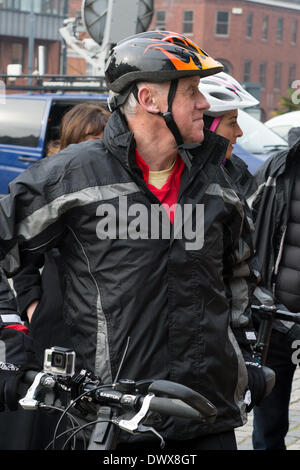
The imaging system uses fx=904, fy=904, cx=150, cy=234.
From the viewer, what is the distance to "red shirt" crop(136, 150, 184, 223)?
3.00 meters

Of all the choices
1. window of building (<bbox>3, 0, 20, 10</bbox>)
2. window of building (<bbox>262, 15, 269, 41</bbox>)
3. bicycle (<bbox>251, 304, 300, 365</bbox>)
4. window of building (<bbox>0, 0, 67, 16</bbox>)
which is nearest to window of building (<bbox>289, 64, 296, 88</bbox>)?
window of building (<bbox>262, 15, 269, 41</bbox>)

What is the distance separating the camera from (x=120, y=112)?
3084 mm

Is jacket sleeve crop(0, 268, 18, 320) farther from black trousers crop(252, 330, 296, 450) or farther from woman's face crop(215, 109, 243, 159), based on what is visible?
black trousers crop(252, 330, 296, 450)

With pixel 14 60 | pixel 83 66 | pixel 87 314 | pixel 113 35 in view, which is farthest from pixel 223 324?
pixel 83 66

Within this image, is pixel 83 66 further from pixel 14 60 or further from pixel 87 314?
pixel 87 314

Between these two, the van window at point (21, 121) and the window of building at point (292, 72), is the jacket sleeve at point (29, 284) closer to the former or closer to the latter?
the van window at point (21, 121)

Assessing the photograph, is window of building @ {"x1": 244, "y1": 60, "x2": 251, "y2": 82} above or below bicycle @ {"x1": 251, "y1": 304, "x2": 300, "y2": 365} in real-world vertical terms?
below

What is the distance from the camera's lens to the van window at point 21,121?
515 inches

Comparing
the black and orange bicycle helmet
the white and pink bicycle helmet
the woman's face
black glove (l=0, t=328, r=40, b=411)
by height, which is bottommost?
black glove (l=0, t=328, r=40, b=411)

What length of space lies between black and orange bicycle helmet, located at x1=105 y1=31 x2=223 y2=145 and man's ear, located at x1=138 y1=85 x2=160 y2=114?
0.10ft

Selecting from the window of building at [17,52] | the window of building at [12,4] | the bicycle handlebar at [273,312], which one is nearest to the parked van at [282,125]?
the bicycle handlebar at [273,312]

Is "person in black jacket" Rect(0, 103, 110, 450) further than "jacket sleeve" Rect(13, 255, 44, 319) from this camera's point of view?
No

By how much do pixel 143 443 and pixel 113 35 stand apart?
9.89 meters

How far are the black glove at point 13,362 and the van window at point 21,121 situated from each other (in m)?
10.5
